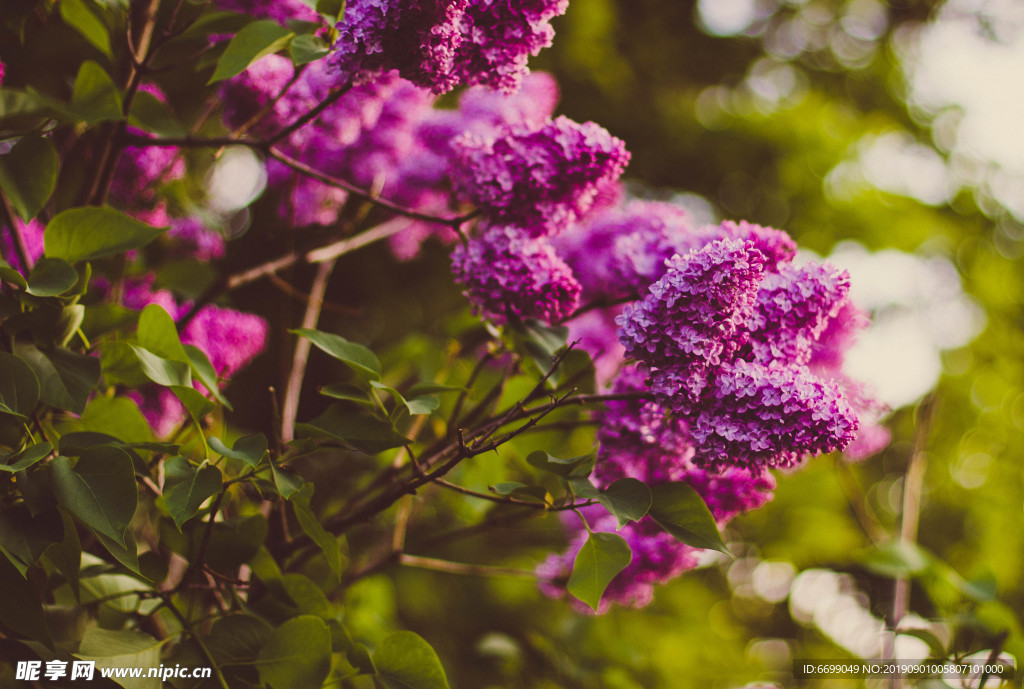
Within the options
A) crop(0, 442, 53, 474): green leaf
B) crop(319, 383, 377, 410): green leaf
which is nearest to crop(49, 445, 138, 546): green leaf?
crop(0, 442, 53, 474): green leaf

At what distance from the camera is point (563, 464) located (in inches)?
31.0

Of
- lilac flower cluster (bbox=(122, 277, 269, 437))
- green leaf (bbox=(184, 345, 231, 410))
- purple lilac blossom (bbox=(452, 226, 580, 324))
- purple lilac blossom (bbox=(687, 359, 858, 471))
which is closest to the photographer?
purple lilac blossom (bbox=(687, 359, 858, 471))

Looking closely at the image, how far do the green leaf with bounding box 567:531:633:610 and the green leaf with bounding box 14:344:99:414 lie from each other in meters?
0.64

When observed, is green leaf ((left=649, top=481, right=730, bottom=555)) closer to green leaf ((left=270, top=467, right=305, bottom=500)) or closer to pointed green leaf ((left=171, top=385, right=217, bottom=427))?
green leaf ((left=270, top=467, right=305, bottom=500))

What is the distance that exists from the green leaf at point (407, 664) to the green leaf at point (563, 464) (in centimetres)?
29

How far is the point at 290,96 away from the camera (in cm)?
136

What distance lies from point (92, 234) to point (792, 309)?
0.91 metres

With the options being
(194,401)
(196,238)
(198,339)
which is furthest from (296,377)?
(194,401)

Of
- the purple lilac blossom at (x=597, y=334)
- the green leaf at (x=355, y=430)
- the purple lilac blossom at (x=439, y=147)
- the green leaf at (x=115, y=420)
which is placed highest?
the purple lilac blossom at (x=439, y=147)

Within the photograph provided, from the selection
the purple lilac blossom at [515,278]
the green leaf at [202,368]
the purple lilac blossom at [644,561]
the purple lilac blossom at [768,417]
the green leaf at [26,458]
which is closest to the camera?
the green leaf at [26,458]

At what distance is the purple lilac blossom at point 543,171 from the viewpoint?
1002 mm

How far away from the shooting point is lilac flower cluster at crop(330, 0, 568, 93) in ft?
2.84

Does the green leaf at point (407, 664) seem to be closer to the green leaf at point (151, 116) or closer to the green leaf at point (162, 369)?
the green leaf at point (162, 369)

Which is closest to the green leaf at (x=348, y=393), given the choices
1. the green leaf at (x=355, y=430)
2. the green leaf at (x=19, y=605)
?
the green leaf at (x=355, y=430)
